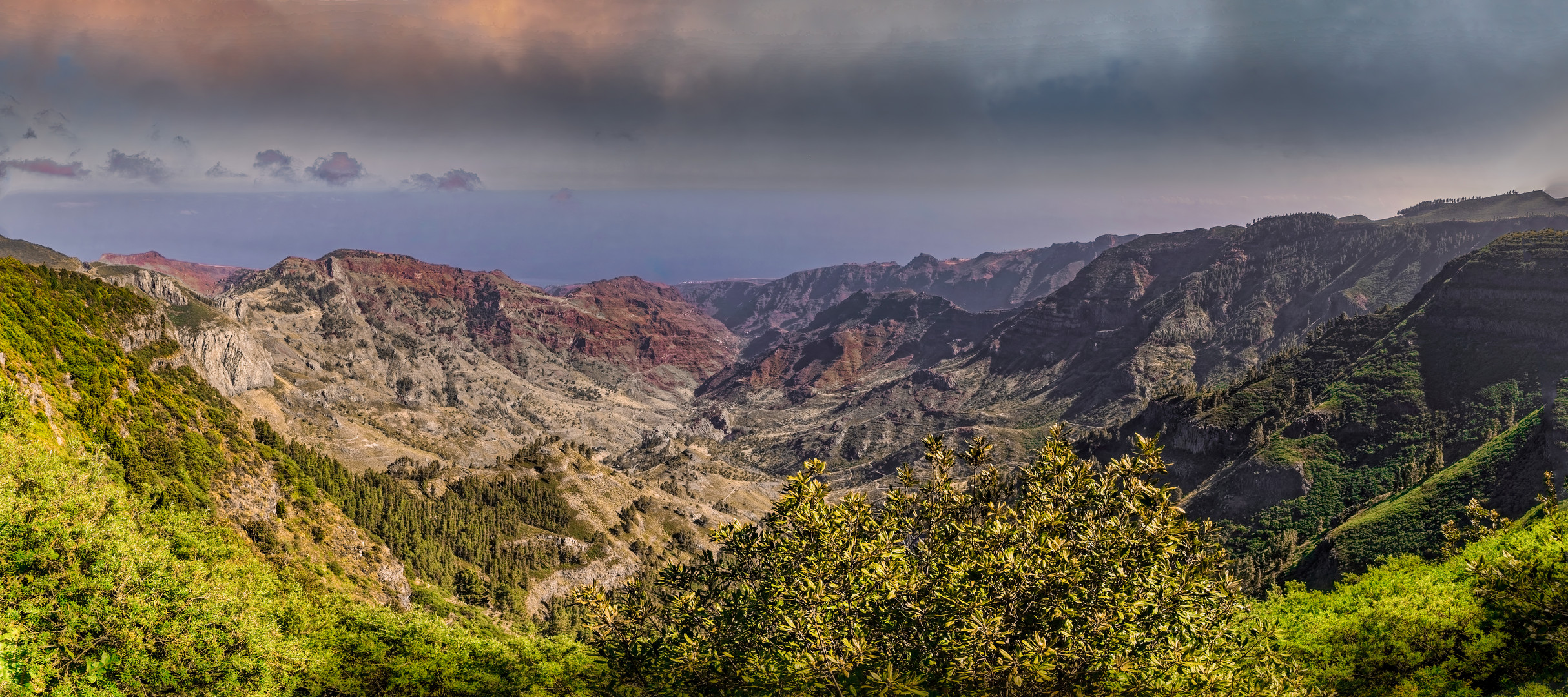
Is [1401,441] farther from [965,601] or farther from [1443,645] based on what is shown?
[965,601]

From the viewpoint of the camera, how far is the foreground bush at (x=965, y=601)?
19.5 metres

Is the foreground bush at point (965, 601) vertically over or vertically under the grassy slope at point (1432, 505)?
over

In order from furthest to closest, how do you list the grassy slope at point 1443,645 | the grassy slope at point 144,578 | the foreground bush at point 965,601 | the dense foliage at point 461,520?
the dense foliage at point 461,520 < the grassy slope at point 1443,645 < the grassy slope at point 144,578 < the foreground bush at point 965,601

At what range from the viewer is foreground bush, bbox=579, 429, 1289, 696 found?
19.5 meters

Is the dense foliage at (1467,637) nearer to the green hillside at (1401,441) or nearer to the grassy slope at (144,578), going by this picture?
the grassy slope at (144,578)

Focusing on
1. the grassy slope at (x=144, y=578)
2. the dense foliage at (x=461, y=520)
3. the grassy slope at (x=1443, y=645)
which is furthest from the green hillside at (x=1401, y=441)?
the dense foliage at (x=461, y=520)

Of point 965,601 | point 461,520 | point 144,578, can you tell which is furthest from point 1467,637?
point 461,520

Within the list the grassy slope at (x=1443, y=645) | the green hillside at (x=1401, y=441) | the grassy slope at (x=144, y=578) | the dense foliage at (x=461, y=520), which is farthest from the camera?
the green hillside at (x=1401, y=441)

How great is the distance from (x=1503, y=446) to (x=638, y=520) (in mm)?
205408

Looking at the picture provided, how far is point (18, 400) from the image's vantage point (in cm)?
5291

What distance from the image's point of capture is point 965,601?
20.8m

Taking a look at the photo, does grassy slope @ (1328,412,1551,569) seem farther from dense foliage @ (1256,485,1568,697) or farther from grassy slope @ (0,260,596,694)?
grassy slope @ (0,260,596,694)

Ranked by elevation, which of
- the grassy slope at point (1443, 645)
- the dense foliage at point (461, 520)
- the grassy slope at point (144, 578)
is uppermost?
the grassy slope at point (144, 578)

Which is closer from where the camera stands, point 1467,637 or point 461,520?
point 1467,637
